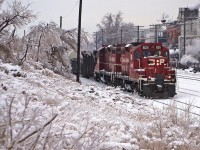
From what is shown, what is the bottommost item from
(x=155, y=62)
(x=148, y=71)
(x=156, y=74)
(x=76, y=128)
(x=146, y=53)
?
(x=76, y=128)

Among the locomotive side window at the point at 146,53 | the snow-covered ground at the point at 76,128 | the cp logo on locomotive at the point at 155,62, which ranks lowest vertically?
the snow-covered ground at the point at 76,128

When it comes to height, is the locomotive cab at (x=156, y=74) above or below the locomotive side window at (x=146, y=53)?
below

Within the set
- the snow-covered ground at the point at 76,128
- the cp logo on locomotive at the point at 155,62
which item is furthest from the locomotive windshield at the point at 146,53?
the snow-covered ground at the point at 76,128

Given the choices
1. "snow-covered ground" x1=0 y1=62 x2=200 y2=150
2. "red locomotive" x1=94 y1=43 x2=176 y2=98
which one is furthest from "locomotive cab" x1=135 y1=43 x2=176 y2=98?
"snow-covered ground" x1=0 y1=62 x2=200 y2=150

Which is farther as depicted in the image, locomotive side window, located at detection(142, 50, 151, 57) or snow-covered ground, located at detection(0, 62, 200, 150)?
locomotive side window, located at detection(142, 50, 151, 57)

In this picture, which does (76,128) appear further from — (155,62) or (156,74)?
(155,62)

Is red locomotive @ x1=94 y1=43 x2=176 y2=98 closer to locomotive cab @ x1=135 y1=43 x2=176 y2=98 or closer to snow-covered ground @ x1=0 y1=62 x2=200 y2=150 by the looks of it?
locomotive cab @ x1=135 y1=43 x2=176 y2=98

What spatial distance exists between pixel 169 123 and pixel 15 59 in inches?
506

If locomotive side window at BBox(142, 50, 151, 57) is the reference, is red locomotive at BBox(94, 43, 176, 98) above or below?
below

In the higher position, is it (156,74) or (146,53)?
(146,53)

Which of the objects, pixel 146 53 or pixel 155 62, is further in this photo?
pixel 146 53

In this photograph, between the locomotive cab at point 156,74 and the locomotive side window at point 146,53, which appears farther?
the locomotive side window at point 146,53

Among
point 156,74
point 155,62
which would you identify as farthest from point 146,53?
point 156,74

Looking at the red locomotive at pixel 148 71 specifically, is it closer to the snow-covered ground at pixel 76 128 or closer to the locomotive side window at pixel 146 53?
the locomotive side window at pixel 146 53
